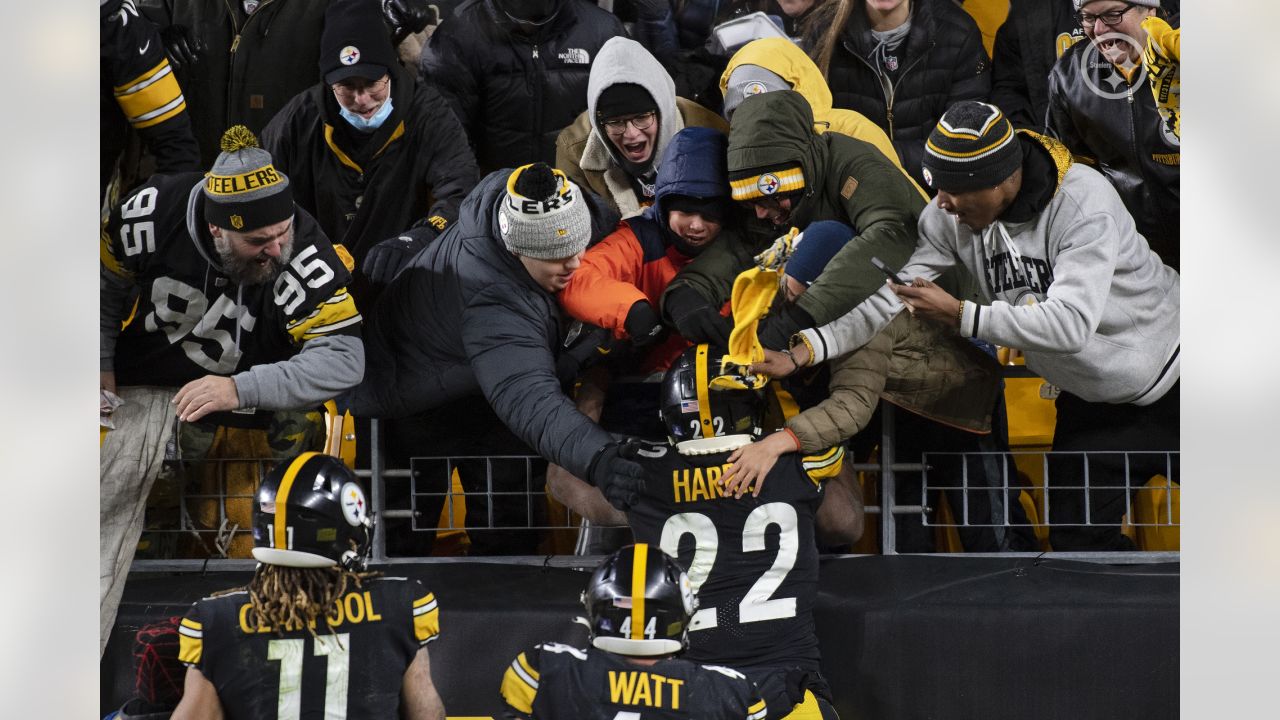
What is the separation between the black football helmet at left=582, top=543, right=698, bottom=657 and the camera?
305 cm

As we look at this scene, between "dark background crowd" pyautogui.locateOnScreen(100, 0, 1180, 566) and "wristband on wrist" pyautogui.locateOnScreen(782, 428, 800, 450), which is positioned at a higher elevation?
"dark background crowd" pyautogui.locateOnScreen(100, 0, 1180, 566)

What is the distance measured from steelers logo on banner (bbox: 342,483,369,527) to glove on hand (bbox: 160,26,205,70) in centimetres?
184

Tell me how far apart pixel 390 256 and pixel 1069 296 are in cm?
184

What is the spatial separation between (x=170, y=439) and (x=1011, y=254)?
2.36 meters

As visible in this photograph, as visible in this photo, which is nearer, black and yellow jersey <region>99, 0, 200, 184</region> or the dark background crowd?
the dark background crowd

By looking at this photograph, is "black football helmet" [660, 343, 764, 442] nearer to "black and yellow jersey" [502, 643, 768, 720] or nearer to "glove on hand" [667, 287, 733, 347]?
"glove on hand" [667, 287, 733, 347]

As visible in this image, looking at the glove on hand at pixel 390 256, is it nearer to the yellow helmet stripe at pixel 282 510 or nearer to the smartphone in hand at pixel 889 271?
the yellow helmet stripe at pixel 282 510

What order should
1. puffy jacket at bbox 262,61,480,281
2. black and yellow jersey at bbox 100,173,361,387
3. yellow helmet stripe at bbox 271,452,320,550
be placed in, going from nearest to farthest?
yellow helmet stripe at bbox 271,452,320,550 → black and yellow jersey at bbox 100,173,361,387 → puffy jacket at bbox 262,61,480,281

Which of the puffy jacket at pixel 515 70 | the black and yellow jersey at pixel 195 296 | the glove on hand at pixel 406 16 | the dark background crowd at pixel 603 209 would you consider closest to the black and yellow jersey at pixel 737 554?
the dark background crowd at pixel 603 209

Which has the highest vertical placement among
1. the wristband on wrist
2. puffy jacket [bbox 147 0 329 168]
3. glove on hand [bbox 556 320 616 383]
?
puffy jacket [bbox 147 0 329 168]

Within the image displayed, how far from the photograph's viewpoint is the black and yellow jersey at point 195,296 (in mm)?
4039

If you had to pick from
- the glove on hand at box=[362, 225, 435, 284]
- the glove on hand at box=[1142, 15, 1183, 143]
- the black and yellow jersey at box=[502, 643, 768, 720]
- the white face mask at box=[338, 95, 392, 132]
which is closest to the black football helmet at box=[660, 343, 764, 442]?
the black and yellow jersey at box=[502, 643, 768, 720]

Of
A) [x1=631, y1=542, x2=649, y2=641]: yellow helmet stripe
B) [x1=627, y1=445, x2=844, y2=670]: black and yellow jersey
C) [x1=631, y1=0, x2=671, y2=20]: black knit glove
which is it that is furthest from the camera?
[x1=631, y1=0, x2=671, y2=20]: black knit glove

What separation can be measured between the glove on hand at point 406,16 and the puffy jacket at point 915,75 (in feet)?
3.73
